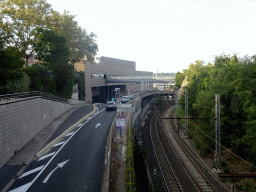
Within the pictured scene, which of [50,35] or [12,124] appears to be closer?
[12,124]

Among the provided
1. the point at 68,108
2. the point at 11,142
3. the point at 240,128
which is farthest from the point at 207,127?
the point at 11,142

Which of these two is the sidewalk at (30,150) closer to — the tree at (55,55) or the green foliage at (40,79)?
the green foliage at (40,79)

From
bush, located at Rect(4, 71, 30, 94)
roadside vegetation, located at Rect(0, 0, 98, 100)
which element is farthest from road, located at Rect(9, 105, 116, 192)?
roadside vegetation, located at Rect(0, 0, 98, 100)

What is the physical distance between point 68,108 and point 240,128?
22.9 m

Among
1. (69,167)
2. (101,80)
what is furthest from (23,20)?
(101,80)

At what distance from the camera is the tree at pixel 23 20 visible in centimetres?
3167

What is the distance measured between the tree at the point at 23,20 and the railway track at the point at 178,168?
79.0 feet

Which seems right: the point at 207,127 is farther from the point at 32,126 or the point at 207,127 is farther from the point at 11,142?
the point at 11,142

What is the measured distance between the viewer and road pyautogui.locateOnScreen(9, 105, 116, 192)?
40.5 feet

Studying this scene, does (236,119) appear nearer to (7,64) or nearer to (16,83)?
(16,83)

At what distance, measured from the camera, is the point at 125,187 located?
12.9m

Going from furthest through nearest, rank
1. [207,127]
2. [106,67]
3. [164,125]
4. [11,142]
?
[106,67] < [164,125] < [207,127] < [11,142]

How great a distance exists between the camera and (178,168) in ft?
79.0

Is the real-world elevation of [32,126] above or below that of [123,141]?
above
